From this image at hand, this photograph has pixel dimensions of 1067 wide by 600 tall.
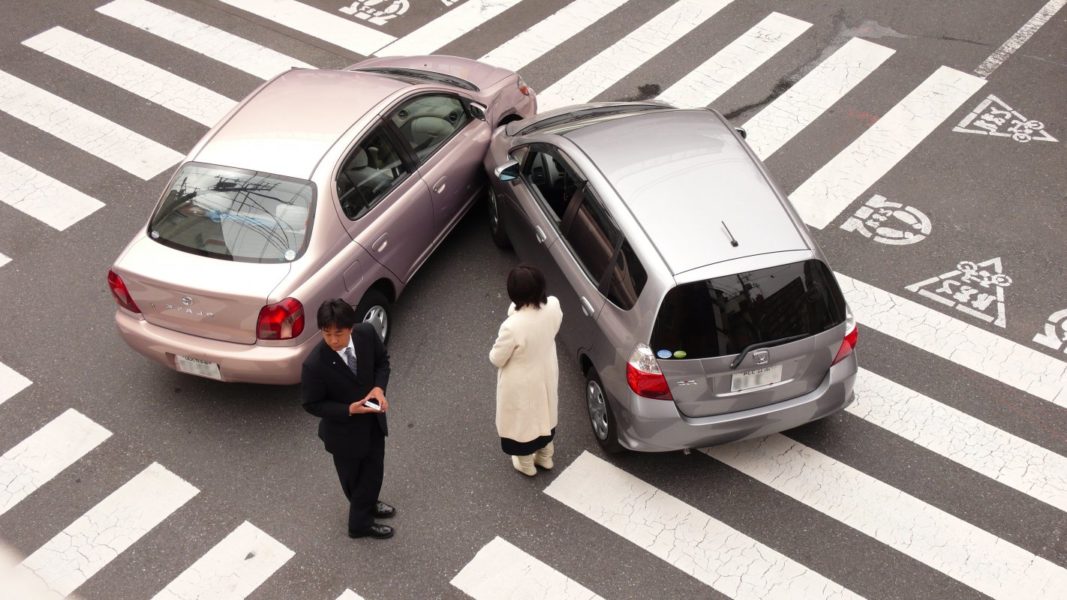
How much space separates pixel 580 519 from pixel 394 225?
104 inches

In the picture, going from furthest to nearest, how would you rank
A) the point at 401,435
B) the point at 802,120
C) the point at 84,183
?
the point at 802,120
the point at 84,183
the point at 401,435

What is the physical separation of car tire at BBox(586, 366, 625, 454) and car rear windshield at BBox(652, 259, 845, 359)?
74cm

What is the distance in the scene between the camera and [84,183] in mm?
9578

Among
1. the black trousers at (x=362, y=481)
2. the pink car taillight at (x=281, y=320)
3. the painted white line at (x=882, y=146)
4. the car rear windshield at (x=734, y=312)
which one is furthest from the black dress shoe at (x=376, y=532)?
the painted white line at (x=882, y=146)

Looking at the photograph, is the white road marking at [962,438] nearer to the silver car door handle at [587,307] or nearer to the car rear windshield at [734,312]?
the car rear windshield at [734,312]

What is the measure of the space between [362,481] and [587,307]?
73.7 inches

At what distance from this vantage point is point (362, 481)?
605 centimetres

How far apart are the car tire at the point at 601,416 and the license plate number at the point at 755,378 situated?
0.84 metres

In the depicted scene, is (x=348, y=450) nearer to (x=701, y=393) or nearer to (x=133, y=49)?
(x=701, y=393)

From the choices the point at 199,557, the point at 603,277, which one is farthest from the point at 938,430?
the point at 199,557

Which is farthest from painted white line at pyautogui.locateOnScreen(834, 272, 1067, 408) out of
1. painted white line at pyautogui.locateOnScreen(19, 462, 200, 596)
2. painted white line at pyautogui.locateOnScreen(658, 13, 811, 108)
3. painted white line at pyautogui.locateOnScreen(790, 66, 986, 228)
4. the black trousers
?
painted white line at pyautogui.locateOnScreen(19, 462, 200, 596)

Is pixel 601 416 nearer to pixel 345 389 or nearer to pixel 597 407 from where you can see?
pixel 597 407

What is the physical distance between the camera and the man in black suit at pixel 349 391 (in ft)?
17.7

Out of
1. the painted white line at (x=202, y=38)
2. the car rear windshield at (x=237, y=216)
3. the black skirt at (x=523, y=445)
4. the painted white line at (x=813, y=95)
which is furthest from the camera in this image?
the painted white line at (x=202, y=38)
